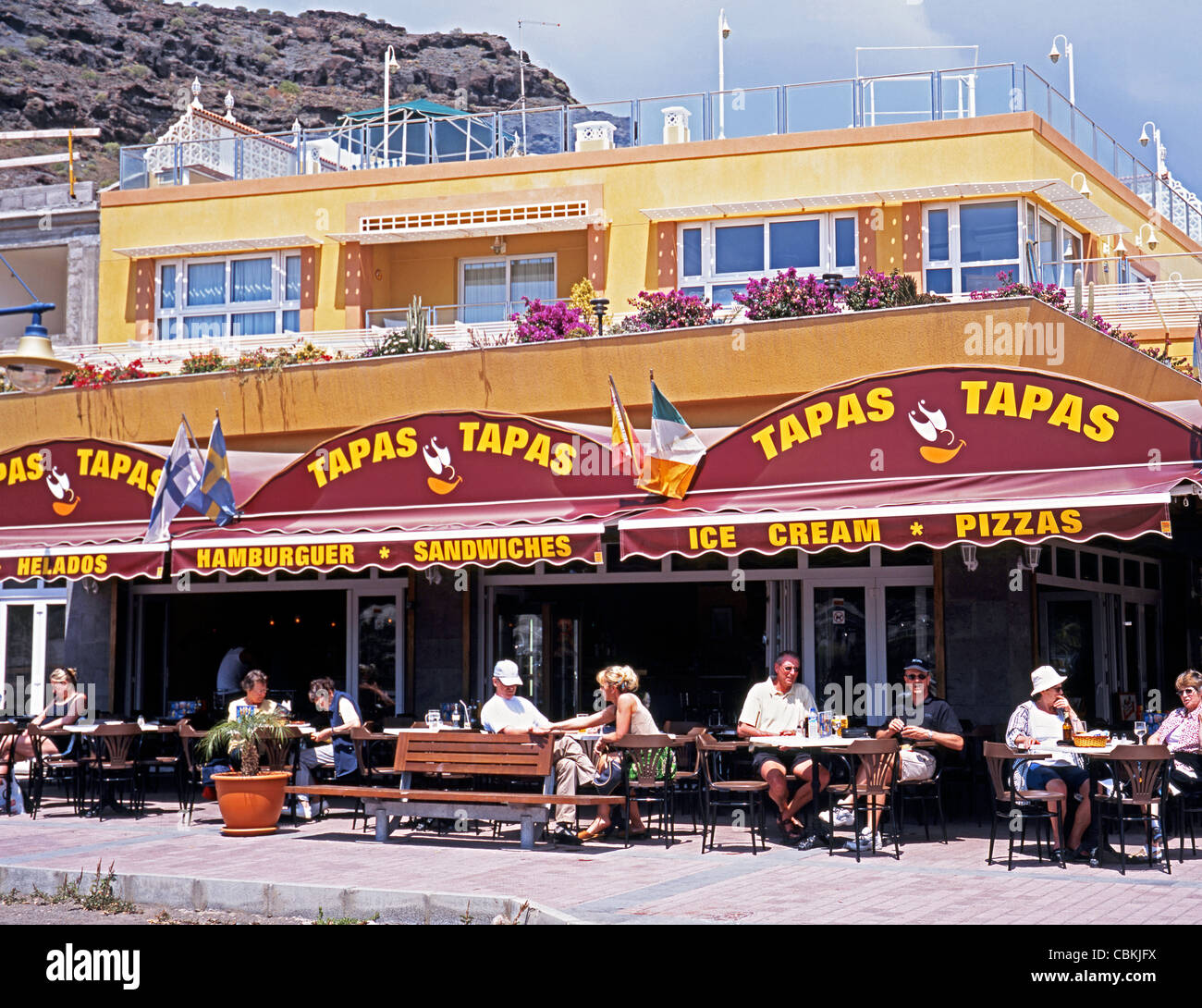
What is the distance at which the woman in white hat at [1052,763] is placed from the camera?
35.5ft

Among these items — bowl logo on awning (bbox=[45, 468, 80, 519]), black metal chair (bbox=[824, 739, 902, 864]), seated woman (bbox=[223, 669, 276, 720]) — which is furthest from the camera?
bowl logo on awning (bbox=[45, 468, 80, 519])

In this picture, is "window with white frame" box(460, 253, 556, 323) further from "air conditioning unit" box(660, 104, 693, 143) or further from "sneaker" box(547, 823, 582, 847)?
"sneaker" box(547, 823, 582, 847)

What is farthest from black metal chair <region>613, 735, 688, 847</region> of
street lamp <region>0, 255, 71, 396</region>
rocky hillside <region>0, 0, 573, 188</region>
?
rocky hillside <region>0, 0, 573, 188</region>


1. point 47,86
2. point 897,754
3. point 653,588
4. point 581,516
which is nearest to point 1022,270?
point 653,588

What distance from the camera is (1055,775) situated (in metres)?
10.9

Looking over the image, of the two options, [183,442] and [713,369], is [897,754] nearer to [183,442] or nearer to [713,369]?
[713,369]

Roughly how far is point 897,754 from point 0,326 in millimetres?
22174

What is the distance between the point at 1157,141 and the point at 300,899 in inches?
1003

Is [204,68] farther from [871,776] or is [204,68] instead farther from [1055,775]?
[1055,775]

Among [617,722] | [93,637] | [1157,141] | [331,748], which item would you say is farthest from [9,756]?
[1157,141]

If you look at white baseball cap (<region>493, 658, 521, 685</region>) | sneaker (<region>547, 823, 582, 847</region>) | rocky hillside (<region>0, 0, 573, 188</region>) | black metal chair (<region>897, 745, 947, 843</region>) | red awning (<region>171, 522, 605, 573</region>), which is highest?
rocky hillside (<region>0, 0, 573, 188</region>)

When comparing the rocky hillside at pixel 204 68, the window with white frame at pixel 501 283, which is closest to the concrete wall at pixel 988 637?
the window with white frame at pixel 501 283

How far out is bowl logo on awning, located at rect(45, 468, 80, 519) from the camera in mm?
17125

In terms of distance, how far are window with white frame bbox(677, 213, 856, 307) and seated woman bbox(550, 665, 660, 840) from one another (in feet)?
28.1
